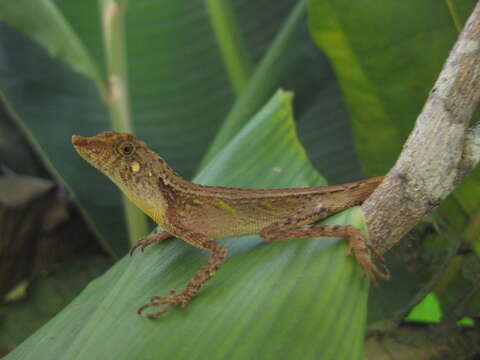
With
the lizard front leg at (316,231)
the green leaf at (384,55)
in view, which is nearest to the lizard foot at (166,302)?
the lizard front leg at (316,231)

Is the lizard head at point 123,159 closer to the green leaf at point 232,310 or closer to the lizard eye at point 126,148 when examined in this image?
the lizard eye at point 126,148

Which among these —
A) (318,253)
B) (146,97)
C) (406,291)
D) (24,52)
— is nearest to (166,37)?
(146,97)

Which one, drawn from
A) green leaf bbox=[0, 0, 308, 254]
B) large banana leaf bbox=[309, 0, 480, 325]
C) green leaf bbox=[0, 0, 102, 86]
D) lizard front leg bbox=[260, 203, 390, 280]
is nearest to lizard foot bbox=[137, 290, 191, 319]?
lizard front leg bbox=[260, 203, 390, 280]

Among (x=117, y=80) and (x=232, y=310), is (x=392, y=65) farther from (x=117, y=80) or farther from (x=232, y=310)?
(x=117, y=80)

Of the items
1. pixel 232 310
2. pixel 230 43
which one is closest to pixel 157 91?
pixel 230 43

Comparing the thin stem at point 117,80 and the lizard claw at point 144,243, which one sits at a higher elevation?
the thin stem at point 117,80

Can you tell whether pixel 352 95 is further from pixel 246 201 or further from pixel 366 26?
pixel 246 201
